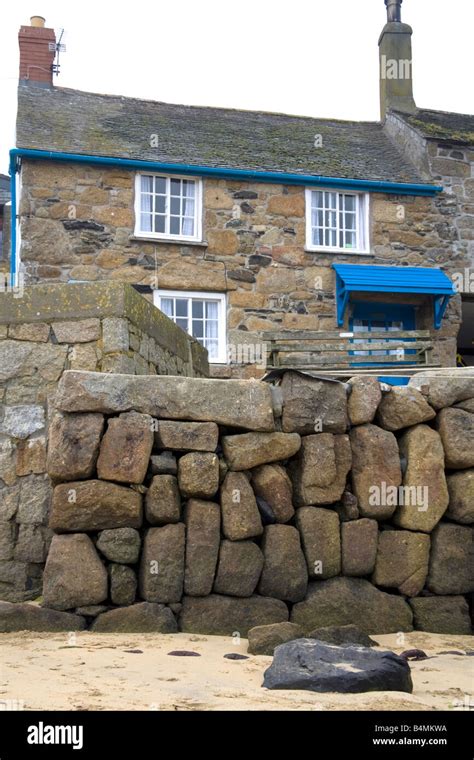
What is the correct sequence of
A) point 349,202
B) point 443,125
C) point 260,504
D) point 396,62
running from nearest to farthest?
1. point 260,504
2. point 349,202
3. point 443,125
4. point 396,62

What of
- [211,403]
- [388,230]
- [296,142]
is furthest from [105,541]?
[296,142]

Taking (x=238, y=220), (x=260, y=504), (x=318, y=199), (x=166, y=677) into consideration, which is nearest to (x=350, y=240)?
(x=318, y=199)

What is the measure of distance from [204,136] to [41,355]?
414 inches

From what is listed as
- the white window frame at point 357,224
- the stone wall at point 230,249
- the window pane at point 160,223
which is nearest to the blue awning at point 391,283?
the stone wall at point 230,249

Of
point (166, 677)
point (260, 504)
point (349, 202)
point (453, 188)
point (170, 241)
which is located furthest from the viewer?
point (453, 188)

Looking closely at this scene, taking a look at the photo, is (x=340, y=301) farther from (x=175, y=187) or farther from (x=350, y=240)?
(x=175, y=187)

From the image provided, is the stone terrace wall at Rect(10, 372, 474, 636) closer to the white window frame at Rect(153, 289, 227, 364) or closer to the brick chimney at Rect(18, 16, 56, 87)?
the white window frame at Rect(153, 289, 227, 364)

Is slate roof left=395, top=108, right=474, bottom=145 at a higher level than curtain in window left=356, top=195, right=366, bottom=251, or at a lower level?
higher

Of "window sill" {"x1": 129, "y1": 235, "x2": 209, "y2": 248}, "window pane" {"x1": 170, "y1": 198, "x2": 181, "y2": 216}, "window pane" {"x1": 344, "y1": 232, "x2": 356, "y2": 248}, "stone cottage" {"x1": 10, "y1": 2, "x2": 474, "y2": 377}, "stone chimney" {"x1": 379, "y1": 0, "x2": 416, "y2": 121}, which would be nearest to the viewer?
"stone cottage" {"x1": 10, "y1": 2, "x2": 474, "y2": 377}

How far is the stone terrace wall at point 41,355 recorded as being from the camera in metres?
6.12

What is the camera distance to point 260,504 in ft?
19.3

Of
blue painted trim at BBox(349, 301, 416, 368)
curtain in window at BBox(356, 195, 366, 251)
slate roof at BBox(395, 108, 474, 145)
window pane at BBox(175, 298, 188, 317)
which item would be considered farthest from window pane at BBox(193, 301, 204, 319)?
slate roof at BBox(395, 108, 474, 145)

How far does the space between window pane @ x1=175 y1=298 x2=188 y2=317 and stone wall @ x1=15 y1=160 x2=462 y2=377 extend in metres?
0.23

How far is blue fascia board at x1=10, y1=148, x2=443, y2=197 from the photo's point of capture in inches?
545
